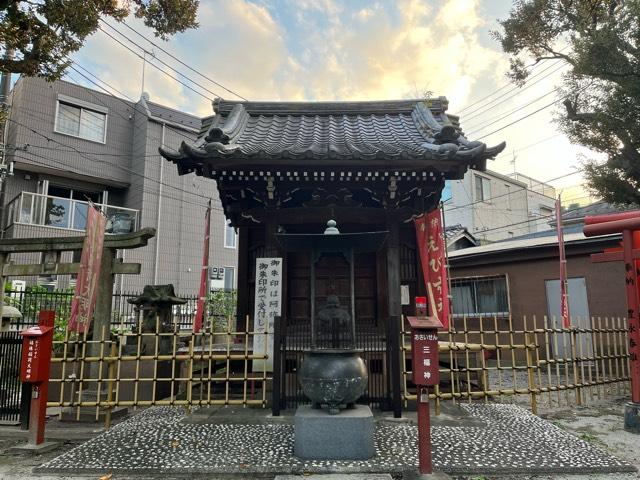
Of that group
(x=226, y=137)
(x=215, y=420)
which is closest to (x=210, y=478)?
(x=215, y=420)

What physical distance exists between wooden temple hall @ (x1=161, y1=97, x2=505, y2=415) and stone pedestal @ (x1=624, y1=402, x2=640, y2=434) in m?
3.71

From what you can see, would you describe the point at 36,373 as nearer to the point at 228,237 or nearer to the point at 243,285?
the point at 243,285

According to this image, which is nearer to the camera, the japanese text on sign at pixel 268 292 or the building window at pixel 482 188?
the japanese text on sign at pixel 268 292

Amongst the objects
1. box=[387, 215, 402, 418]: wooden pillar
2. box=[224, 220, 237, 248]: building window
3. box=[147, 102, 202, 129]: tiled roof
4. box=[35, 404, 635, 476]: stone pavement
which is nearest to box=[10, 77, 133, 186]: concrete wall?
box=[147, 102, 202, 129]: tiled roof

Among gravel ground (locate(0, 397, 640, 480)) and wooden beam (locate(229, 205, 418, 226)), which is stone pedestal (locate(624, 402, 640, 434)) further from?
wooden beam (locate(229, 205, 418, 226))

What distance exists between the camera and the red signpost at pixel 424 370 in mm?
4430

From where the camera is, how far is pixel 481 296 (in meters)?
15.0

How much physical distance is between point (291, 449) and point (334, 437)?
661 millimetres

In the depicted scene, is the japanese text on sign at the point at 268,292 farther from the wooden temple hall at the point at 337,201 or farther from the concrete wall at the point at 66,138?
the concrete wall at the point at 66,138

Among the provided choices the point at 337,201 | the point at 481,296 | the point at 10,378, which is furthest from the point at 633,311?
the point at 10,378

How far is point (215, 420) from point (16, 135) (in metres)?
15.0

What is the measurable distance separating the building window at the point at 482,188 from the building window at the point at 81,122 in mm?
22629

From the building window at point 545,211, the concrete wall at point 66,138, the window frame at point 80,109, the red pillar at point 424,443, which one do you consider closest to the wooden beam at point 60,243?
the red pillar at point 424,443

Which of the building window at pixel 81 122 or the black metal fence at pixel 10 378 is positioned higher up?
the building window at pixel 81 122
